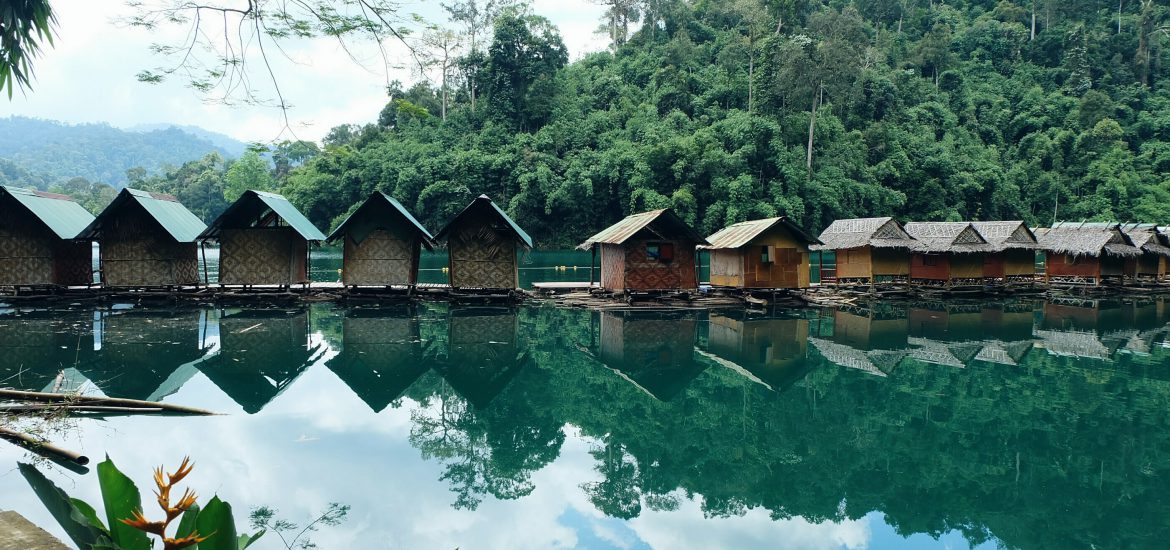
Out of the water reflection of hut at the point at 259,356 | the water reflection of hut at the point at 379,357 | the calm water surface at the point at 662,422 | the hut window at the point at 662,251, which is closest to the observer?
the calm water surface at the point at 662,422

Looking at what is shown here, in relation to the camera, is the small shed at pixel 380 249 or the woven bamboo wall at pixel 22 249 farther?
the small shed at pixel 380 249

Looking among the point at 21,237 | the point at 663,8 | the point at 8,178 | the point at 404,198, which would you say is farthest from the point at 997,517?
the point at 8,178

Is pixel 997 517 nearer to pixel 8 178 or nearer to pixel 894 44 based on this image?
pixel 894 44

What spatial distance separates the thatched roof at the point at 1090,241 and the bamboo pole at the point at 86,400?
31.5 metres

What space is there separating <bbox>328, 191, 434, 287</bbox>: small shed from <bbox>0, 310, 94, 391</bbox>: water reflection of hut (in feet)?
22.1

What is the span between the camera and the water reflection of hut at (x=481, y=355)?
11.4 meters

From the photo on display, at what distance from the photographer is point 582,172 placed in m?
43.2

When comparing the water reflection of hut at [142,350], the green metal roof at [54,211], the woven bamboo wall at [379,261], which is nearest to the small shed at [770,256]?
the woven bamboo wall at [379,261]

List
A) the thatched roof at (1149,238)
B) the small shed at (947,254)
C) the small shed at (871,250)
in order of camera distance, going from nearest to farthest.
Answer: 1. the small shed at (871,250)
2. the small shed at (947,254)
3. the thatched roof at (1149,238)

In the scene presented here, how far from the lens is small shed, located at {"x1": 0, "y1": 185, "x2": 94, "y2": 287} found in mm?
19547

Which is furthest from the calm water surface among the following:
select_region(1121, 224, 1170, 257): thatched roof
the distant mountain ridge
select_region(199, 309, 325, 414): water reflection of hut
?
the distant mountain ridge

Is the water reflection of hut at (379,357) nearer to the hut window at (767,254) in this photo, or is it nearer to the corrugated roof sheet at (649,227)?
the corrugated roof sheet at (649,227)

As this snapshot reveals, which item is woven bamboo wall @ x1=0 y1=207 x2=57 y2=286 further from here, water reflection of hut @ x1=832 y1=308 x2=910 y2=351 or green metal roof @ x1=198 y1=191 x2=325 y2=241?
water reflection of hut @ x1=832 y1=308 x2=910 y2=351

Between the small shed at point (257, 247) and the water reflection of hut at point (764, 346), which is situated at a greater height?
the small shed at point (257, 247)
